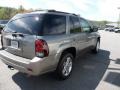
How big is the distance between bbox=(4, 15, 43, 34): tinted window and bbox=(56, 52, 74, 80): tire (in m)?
1.16

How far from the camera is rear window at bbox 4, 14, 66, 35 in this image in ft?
13.3

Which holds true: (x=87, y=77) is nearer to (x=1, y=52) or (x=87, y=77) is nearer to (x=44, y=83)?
(x=44, y=83)

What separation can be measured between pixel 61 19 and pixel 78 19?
1188 millimetres

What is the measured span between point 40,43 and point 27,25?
70 cm

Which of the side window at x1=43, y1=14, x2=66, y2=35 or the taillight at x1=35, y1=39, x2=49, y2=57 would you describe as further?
the side window at x1=43, y1=14, x2=66, y2=35

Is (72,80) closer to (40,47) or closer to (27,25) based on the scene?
(40,47)

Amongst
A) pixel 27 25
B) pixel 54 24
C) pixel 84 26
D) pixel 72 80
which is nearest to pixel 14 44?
pixel 27 25

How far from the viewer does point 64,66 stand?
191 inches

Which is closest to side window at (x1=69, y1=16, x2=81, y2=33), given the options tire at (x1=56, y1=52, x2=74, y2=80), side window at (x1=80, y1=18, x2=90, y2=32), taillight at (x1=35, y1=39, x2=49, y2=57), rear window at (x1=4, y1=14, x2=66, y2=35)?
side window at (x1=80, y1=18, x2=90, y2=32)

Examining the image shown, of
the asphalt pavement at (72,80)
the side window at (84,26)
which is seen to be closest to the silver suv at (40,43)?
the asphalt pavement at (72,80)

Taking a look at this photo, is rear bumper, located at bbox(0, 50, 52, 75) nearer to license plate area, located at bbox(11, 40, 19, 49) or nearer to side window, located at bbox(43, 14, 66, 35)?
license plate area, located at bbox(11, 40, 19, 49)

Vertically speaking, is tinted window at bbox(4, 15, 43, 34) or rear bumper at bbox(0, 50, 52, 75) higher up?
tinted window at bbox(4, 15, 43, 34)

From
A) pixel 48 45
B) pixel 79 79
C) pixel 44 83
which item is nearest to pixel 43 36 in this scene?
pixel 48 45

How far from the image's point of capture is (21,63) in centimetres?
401
